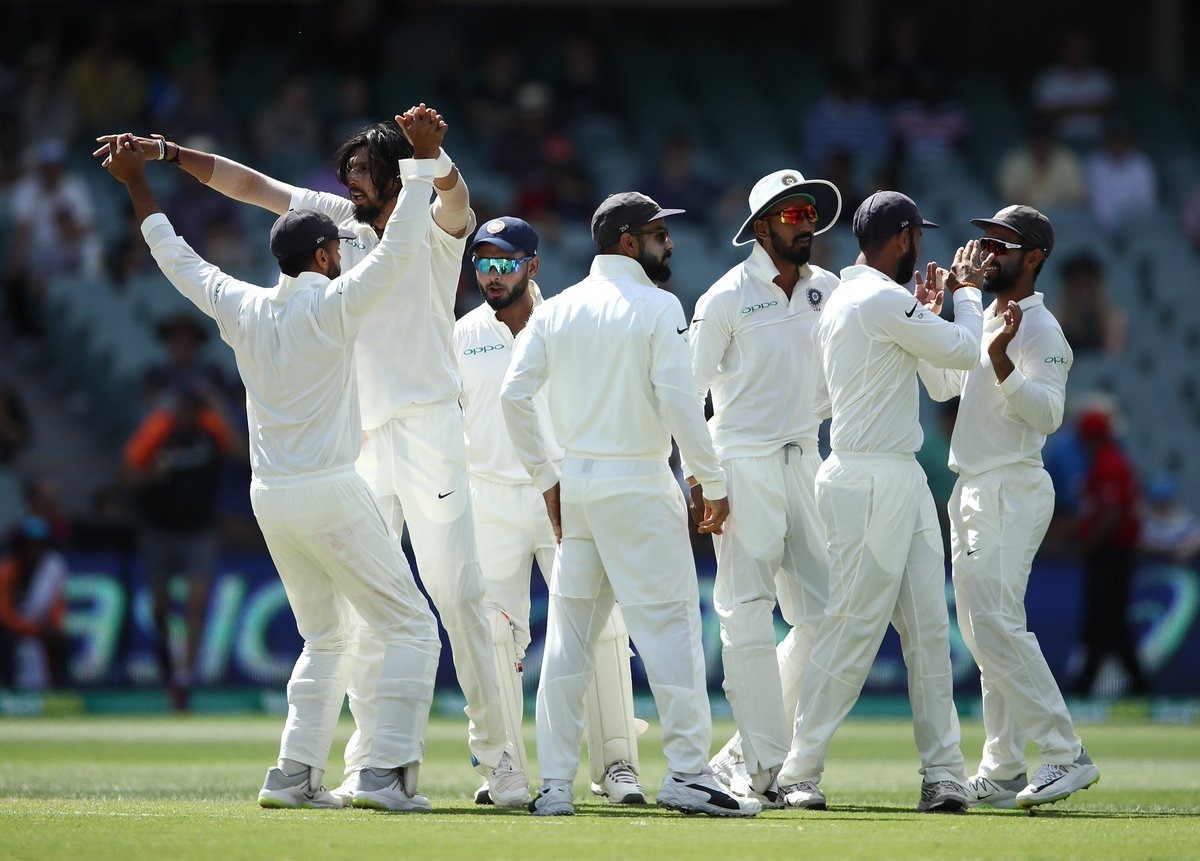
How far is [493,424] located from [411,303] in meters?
0.95

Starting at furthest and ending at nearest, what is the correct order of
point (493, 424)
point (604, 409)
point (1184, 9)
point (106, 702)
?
1. point (1184, 9)
2. point (106, 702)
3. point (493, 424)
4. point (604, 409)

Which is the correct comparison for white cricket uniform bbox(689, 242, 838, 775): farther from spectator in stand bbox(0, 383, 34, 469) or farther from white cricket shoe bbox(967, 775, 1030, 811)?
spectator in stand bbox(0, 383, 34, 469)

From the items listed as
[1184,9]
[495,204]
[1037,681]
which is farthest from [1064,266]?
[1037,681]

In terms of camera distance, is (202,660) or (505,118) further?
(505,118)

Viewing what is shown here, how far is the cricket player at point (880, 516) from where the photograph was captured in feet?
27.2

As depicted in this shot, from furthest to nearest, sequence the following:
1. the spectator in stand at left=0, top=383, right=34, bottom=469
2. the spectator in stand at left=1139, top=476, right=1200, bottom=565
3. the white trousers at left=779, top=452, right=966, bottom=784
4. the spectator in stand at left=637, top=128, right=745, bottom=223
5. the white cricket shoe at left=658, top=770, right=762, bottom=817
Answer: the spectator in stand at left=637, top=128, right=745, bottom=223 < the spectator in stand at left=0, top=383, right=34, bottom=469 < the spectator in stand at left=1139, top=476, right=1200, bottom=565 < the white trousers at left=779, top=452, right=966, bottom=784 < the white cricket shoe at left=658, top=770, right=762, bottom=817

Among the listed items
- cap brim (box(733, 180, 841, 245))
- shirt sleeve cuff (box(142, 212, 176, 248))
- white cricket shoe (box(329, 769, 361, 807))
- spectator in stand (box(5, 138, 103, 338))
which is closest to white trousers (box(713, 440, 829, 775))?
cap brim (box(733, 180, 841, 245))

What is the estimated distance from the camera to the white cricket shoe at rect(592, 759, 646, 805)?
8594 millimetres

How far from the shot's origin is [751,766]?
27.6 feet

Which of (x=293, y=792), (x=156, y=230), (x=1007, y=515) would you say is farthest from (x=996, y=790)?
(x=156, y=230)

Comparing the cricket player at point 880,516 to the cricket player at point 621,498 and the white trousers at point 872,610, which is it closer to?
the white trousers at point 872,610

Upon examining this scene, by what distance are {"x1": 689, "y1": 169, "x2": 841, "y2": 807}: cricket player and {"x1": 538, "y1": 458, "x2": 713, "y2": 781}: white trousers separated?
0.57m

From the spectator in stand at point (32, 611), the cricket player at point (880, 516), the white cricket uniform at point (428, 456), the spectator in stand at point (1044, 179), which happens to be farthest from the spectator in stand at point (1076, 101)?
the white cricket uniform at point (428, 456)

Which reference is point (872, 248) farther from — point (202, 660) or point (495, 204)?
point (495, 204)
